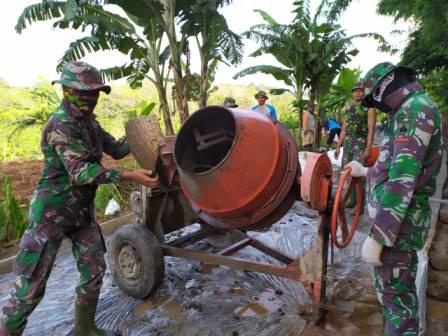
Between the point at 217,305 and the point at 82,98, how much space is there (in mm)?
1696

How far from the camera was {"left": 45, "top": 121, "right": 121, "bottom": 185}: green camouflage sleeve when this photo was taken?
201 cm

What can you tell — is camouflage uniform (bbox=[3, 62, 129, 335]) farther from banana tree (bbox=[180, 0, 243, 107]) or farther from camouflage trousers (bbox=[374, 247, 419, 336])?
banana tree (bbox=[180, 0, 243, 107])

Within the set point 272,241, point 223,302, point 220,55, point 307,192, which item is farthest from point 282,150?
point 220,55

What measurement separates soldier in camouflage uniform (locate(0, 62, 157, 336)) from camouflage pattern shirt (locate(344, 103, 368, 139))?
3.02 metres

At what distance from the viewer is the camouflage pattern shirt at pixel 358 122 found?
173 inches

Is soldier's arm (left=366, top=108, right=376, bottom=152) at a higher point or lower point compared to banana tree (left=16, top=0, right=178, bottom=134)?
lower

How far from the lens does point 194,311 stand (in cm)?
261

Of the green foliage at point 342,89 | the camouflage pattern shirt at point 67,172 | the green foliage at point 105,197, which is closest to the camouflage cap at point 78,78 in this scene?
the camouflage pattern shirt at point 67,172

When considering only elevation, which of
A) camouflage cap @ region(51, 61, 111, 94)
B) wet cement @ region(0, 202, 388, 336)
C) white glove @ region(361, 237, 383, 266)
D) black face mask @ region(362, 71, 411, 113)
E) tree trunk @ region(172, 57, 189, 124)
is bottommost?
wet cement @ region(0, 202, 388, 336)

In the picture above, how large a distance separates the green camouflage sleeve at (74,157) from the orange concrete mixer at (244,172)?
0.50 metres

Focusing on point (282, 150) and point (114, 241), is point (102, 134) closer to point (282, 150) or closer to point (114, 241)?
point (114, 241)

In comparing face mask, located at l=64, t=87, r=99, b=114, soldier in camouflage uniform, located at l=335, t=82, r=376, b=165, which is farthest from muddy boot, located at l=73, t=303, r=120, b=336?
Answer: soldier in camouflage uniform, located at l=335, t=82, r=376, b=165

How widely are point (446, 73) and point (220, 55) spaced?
3785mm

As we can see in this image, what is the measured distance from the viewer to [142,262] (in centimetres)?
277
